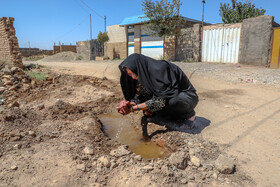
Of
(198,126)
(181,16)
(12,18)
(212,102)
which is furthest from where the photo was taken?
(181,16)

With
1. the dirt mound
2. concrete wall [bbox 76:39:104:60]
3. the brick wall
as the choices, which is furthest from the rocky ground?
the dirt mound

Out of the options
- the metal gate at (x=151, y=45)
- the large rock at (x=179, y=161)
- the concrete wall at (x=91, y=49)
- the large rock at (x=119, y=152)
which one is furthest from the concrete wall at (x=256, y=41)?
the concrete wall at (x=91, y=49)

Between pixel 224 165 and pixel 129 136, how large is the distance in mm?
1319

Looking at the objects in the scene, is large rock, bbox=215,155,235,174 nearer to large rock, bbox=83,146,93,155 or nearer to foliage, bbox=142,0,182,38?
large rock, bbox=83,146,93,155

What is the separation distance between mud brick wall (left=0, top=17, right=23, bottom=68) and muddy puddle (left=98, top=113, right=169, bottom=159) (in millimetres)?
5652

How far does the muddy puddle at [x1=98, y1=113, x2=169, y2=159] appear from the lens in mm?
2283

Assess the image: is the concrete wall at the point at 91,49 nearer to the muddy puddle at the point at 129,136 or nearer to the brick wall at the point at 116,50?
the brick wall at the point at 116,50

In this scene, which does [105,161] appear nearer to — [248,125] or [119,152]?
[119,152]

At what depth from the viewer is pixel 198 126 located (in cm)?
265

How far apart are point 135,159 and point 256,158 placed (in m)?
1.16

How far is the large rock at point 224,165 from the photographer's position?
1.69 m

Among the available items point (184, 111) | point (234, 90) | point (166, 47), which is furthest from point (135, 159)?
point (166, 47)

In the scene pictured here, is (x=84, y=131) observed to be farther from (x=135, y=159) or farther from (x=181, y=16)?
(x=181, y=16)

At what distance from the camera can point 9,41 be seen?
7117mm
